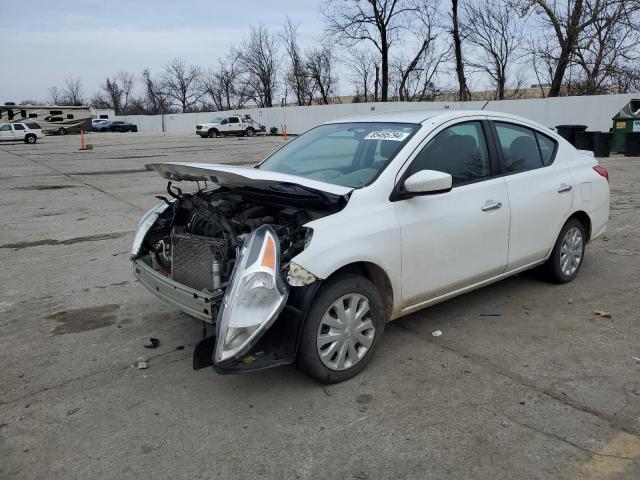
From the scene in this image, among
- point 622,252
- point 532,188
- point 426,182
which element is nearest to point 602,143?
point 622,252


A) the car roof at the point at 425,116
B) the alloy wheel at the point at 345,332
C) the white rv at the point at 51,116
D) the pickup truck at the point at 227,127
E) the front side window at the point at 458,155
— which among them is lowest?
the alloy wheel at the point at 345,332

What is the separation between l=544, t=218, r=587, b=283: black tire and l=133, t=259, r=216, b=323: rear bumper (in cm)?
334

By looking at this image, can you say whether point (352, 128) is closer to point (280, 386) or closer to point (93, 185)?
point (280, 386)

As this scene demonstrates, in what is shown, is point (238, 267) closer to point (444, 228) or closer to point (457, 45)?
point (444, 228)

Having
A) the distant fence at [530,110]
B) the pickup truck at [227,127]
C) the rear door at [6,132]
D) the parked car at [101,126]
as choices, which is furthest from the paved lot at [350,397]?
the parked car at [101,126]

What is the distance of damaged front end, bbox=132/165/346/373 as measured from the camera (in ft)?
9.55

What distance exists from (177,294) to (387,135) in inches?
76.3

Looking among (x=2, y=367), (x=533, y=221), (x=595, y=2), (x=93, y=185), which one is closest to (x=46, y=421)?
(x=2, y=367)

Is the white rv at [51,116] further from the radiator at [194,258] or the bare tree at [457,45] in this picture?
the radiator at [194,258]

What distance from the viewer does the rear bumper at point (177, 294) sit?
125 inches

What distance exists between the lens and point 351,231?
3258 mm

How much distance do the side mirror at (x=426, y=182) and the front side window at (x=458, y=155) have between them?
216 millimetres

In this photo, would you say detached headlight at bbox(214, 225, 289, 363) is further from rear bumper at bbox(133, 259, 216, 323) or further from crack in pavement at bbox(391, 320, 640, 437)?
crack in pavement at bbox(391, 320, 640, 437)

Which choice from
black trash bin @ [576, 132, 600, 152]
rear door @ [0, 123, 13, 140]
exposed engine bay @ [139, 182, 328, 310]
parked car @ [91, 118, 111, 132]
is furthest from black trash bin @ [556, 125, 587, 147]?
parked car @ [91, 118, 111, 132]
